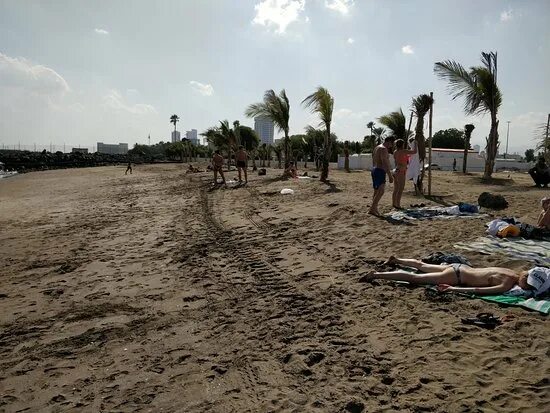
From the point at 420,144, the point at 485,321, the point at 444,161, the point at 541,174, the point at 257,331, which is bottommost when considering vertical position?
the point at 257,331

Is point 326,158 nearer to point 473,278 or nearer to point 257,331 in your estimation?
point 473,278

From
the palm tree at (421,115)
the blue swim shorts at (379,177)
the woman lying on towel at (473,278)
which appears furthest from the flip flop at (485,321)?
the palm tree at (421,115)

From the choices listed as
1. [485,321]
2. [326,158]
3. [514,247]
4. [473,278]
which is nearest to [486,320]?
[485,321]

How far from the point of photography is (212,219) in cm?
962

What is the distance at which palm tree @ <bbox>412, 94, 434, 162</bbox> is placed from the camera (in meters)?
11.4

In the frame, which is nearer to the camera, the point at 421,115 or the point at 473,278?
the point at 473,278

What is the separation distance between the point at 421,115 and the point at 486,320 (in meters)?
9.20

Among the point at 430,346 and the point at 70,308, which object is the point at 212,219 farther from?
the point at 430,346

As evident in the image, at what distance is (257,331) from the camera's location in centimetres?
396

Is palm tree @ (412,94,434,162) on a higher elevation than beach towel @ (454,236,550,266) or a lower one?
higher

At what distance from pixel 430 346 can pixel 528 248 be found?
3222 millimetres

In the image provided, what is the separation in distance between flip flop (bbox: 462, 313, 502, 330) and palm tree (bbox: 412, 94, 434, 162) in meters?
8.10

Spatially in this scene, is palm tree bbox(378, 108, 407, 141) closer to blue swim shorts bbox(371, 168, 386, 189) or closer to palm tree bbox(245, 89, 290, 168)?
palm tree bbox(245, 89, 290, 168)

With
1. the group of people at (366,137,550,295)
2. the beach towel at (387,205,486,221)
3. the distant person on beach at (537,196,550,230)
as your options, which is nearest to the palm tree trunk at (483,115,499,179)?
the beach towel at (387,205,486,221)
